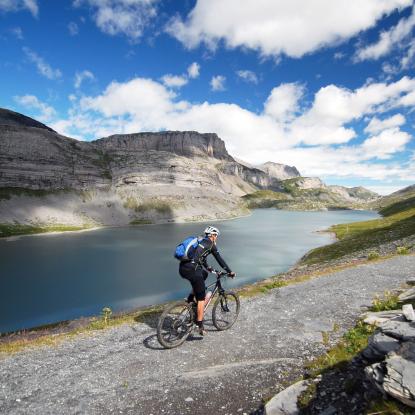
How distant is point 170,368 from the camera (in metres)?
12.3

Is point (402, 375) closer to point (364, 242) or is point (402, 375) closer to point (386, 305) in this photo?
point (386, 305)

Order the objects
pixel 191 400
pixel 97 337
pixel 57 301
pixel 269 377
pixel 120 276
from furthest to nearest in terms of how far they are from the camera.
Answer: pixel 120 276 → pixel 57 301 → pixel 97 337 → pixel 269 377 → pixel 191 400

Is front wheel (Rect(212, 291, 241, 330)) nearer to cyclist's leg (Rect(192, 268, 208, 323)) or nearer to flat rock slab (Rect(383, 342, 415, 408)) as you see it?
cyclist's leg (Rect(192, 268, 208, 323))

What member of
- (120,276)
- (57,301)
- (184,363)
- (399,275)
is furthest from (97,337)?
(120,276)

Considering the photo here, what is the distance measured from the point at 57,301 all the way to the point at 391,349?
52.1 metres

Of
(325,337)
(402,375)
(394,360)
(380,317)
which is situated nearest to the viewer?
(402,375)

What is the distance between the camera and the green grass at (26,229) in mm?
142000

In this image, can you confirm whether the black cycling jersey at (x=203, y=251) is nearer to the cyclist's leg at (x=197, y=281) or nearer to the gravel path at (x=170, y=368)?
the cyclist's leg at (x=197, y=281)

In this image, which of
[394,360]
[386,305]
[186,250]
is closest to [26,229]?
[186,250]

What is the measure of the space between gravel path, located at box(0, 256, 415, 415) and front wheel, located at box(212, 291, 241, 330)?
0.46 m

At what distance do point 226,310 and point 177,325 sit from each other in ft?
10.9

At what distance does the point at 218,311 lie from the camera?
17.8 metres

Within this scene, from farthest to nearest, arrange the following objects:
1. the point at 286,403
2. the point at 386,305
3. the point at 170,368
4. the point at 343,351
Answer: the point at 386,305, the point at 170,368, the point at 343,351, the point at 286,403

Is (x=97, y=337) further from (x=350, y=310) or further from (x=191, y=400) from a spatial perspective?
(x=350, y=310)
